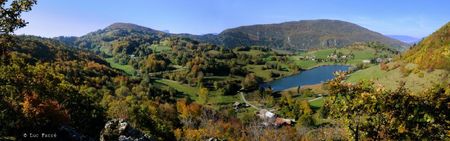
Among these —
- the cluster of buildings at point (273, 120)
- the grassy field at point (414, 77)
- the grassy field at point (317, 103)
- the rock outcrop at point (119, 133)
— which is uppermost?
the rock outcrop at point (119, 133)

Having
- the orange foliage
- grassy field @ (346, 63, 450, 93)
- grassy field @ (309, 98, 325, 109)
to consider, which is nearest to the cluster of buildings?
grassy field @ (346, 63, 450, 93)

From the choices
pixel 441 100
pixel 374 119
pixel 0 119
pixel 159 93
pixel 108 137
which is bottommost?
pixel 159 93

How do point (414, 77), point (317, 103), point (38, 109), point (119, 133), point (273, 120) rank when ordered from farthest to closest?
point (414, 77) → point (317, 103) → point (273, 120) → point (38, 109) → point (119, 133)

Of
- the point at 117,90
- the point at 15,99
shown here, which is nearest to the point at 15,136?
the point at 15,99

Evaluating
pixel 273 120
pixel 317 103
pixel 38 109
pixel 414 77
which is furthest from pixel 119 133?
pixel 414 77

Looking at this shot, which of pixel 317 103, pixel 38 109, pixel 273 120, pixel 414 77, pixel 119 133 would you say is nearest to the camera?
pixel 119 133

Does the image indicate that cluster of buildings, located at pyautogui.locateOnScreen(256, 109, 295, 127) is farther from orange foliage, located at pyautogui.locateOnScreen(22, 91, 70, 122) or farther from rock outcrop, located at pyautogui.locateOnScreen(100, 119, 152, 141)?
rock outcrop, located at pyautogui.locateOnScreen(100, 119, 152, 141)

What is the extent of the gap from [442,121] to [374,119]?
7.26 ft

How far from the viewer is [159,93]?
180250 mm

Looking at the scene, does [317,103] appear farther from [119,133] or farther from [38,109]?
[119,133]

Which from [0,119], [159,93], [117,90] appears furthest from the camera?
[159,93]

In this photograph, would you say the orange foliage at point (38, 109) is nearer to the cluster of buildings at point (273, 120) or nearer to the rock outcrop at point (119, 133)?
the rock outcrop at point (119, 133)

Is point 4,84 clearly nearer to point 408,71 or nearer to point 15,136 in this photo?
point 15,136

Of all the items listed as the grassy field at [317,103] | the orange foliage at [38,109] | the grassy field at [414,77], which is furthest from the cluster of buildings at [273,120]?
the orange foliage at [38,109]
